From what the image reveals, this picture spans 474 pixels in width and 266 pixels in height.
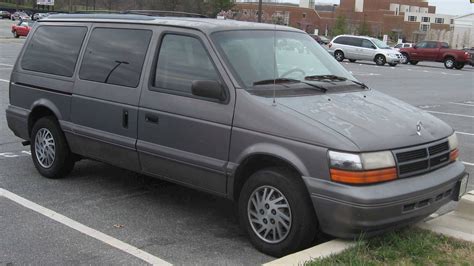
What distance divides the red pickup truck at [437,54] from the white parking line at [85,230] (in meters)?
37.4

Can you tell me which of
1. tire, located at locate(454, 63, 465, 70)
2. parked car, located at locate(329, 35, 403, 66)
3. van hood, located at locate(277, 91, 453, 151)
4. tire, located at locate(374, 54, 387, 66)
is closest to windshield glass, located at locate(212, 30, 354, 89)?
van hood, located at locate(277, 91, 453, 151)

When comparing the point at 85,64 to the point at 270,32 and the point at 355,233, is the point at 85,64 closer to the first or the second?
the point at 270,32

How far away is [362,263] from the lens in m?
3.74

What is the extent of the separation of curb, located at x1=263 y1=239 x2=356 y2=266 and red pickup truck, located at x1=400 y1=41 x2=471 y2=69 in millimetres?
37384

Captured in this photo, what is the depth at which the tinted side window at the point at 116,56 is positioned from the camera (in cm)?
528

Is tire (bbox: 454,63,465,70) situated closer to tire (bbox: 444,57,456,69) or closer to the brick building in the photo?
tire (bbox: 444,57,456,69)

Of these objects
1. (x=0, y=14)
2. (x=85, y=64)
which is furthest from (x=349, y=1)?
(x=85, y=64)

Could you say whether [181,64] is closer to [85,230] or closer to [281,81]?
[281,81]

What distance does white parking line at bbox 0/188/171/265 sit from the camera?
4.21m

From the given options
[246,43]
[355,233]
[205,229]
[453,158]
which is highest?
[246,43]

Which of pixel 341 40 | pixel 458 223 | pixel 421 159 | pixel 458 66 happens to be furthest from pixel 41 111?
pixel 458 66

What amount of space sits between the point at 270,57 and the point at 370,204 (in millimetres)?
1717

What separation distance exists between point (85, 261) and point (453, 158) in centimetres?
304

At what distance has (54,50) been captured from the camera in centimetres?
618
